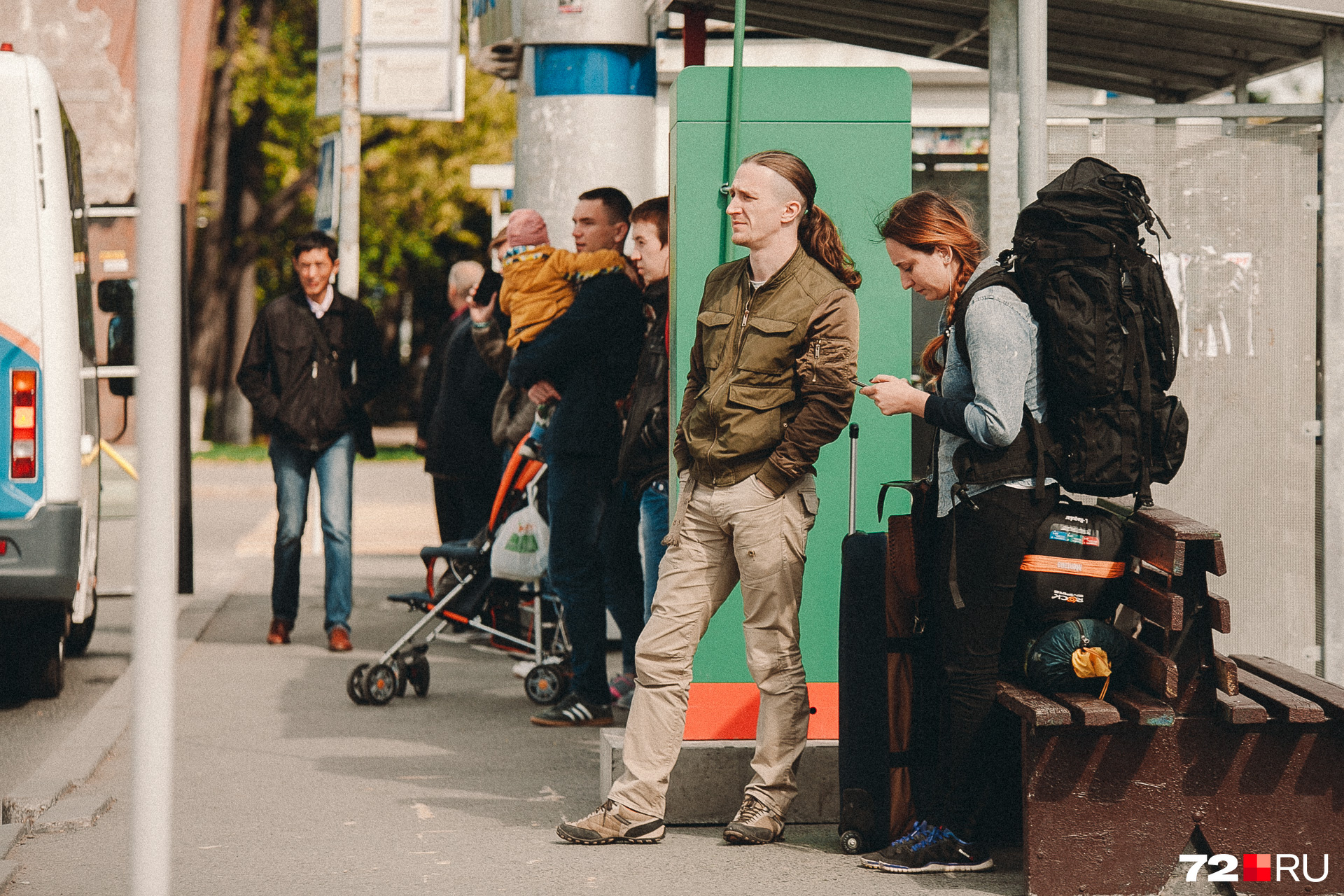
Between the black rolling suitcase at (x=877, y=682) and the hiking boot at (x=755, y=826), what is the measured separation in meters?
0.22

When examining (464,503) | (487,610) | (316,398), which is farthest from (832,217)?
(464,503)

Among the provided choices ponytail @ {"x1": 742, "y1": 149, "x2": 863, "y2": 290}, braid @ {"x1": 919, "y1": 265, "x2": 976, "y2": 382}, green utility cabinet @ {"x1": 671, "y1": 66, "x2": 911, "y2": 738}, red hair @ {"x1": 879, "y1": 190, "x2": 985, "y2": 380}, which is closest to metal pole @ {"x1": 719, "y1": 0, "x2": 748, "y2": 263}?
green utility cabinet @ {"x1": 671, "y1": 66, "x2": 911, "y2": 738}

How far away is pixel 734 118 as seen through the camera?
5.29 m

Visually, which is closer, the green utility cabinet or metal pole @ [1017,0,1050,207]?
metal pole @ [1017,0,1050,207]

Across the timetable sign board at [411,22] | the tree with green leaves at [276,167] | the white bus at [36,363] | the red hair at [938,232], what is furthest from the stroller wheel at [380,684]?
the tree with green leaves at [276,167]

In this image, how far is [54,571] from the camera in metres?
6.88

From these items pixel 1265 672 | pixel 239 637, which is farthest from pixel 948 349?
pixel 239 637

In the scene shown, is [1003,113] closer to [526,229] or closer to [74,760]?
[526,229]

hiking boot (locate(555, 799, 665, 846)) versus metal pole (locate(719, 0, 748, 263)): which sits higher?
metal pole (locate(719, 0, 748, 263))

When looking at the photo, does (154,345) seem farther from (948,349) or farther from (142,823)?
(948,349)

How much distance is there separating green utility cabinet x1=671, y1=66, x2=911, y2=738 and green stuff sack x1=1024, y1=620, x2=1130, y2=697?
1.02m

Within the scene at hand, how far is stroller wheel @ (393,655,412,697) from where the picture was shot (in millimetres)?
7602

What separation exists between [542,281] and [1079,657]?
10.0ft

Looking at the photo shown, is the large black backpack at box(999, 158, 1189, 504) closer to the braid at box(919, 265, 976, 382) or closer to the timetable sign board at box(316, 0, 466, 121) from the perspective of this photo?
the braid at box(919, 265, 976, 382)
